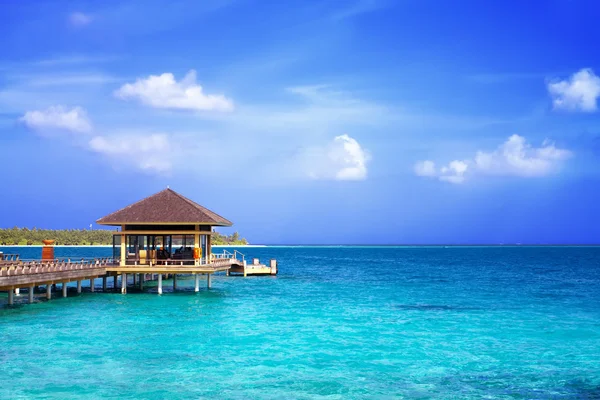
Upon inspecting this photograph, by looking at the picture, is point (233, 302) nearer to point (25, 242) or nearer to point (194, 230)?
point (194, 230)

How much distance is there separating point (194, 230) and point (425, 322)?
15.0 m

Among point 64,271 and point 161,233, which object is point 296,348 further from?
point 64,271

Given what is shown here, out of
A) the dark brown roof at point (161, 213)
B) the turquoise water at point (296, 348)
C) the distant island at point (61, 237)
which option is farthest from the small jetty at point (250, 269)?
the distant island at point (61, 237)

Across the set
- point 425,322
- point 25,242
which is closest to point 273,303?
point 425,322

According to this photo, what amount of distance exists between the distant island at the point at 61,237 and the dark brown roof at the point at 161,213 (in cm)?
11725

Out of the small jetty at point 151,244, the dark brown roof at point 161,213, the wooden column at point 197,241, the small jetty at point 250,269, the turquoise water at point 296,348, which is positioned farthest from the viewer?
the small jetty at point 250,269

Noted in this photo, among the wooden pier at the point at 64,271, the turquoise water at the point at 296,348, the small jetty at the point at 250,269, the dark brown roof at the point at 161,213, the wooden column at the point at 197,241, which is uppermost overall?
the dark brown roof at the point at 161,213

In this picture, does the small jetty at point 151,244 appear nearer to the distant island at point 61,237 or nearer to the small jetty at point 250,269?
the small jetty at point 250,269

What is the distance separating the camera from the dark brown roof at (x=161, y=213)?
34969mm

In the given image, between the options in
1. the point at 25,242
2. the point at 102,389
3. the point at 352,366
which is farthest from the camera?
the point at 25,242

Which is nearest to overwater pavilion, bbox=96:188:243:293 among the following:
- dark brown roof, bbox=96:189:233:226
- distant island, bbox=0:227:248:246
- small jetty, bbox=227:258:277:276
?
dark brown roof, bbox=96:189:233:226

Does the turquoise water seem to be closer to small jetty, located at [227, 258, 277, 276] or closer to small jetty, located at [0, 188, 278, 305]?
small jetty, located at [0, 188, 278, 305]

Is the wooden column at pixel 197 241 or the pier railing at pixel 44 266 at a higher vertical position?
the wooden column at pixel 197 241

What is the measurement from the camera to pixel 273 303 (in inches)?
1359
